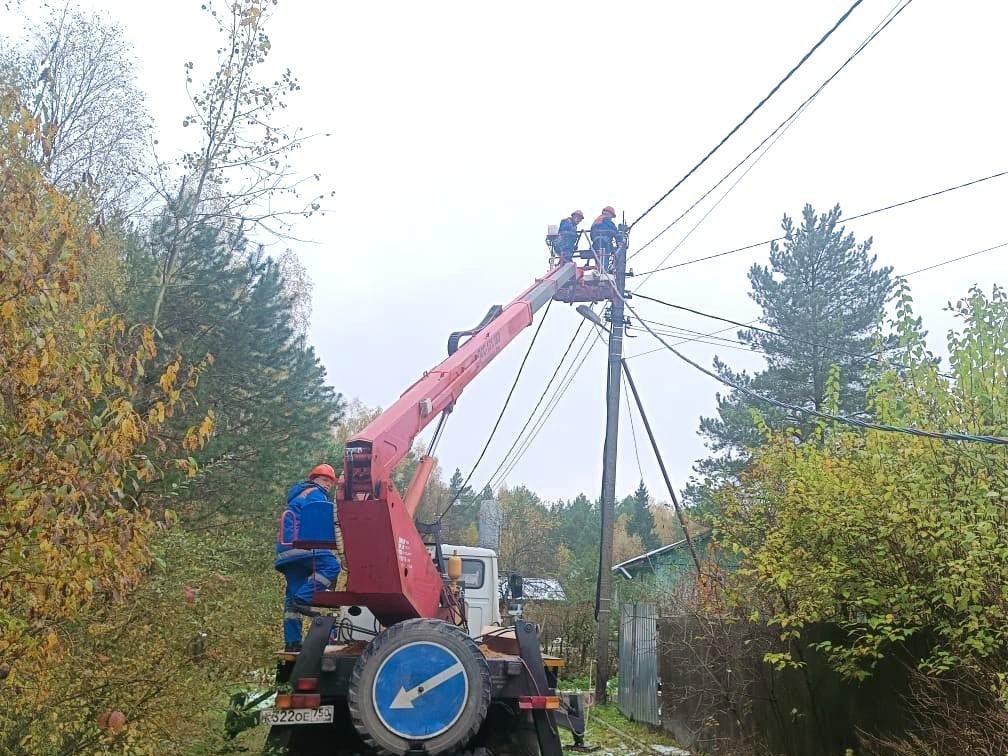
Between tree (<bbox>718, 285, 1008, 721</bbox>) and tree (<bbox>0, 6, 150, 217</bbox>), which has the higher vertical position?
tree (<bbox>0, 6, 150, 217</bbox>)

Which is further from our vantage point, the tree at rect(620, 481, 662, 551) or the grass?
the tree at rect(620, 481, 662, 551)

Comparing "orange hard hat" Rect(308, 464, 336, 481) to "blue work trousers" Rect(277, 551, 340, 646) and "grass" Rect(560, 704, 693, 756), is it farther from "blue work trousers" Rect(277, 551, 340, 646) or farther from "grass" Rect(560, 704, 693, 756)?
"grass" Rect(560, 704, 693, 756)

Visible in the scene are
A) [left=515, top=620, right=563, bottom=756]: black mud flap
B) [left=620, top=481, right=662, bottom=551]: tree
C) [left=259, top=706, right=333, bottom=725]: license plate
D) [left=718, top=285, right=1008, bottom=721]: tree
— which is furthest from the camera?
[left=620, top=481, right=662, bottom=551]: tree

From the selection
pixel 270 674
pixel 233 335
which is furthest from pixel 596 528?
pixel 270 674

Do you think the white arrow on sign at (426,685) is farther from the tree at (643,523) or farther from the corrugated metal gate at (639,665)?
the tree at (643,523)

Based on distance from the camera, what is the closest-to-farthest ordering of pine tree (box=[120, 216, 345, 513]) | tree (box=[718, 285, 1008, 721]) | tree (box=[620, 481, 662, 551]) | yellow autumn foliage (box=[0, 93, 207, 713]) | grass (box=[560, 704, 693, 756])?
1. yellow autumn foliage (box=[0, 93, 207, 713])
2. tree (box=[718, 285, 1008, 721])
3. grass (box=[560, 704, 693, 756])
4. pine tree (box=[120, 216, 345, 513])
5. tree (box=[620, 481, 662, 551])

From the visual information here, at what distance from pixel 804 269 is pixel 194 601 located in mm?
23353

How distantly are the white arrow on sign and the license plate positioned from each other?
0.67 metres

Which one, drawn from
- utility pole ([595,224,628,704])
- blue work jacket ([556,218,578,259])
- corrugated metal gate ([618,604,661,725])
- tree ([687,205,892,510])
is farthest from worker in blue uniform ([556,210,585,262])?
tree ([687,205,892,510])

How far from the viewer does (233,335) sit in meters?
17.4

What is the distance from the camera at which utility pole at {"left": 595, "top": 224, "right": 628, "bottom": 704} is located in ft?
45.7

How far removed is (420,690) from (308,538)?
Result: 1418 millimetres

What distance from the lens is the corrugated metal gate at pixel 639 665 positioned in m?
13.7

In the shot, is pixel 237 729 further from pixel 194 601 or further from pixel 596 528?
pixel 596 528
